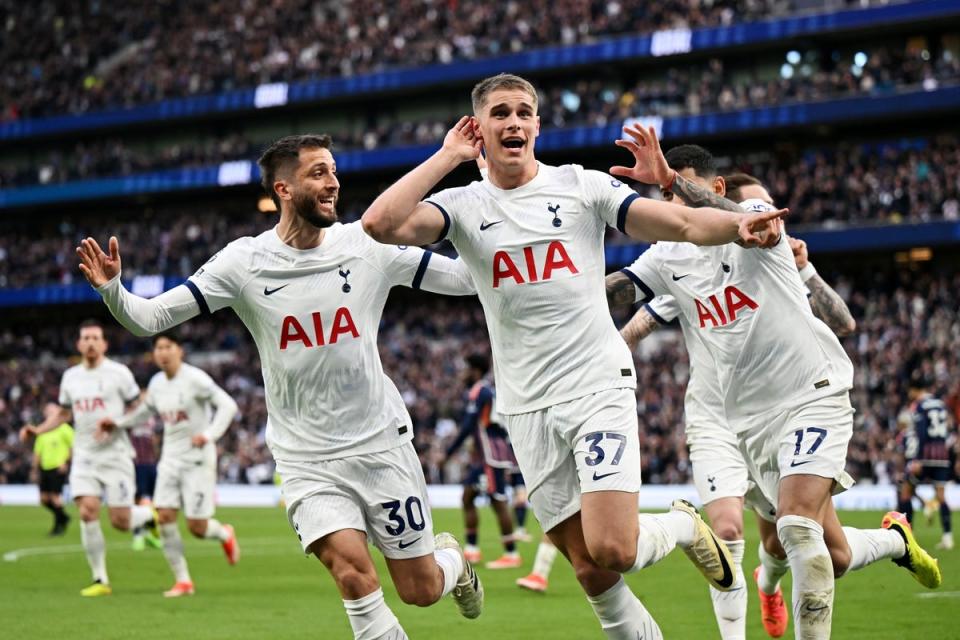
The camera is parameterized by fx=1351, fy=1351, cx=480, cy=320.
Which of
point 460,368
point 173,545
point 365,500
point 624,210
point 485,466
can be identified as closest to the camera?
point 624,210

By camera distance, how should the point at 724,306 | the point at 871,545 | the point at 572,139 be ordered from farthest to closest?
the point at 572,139 → the point at 871,545 → the point at 724,306

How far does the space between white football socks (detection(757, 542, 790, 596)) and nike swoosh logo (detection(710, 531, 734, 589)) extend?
4.24 feet

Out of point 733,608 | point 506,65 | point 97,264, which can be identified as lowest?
point 733,608

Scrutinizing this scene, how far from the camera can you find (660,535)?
22.5ft

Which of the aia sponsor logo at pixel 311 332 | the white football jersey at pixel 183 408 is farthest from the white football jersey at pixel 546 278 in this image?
the white football jersey at pixel 183 408

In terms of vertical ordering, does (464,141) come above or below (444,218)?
above

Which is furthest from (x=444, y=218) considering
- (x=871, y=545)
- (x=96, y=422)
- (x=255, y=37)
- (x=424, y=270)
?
(x=255, y=37)

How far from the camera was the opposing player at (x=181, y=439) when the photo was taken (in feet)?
46.5

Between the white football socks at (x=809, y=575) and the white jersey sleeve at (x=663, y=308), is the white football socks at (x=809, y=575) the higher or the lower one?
the lower one

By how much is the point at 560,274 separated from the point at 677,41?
3766cm

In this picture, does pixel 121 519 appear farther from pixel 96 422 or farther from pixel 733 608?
pixel 733 608

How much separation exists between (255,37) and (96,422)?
41700 mm

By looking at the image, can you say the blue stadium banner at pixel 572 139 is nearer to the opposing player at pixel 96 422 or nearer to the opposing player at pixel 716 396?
the opposing player at pixel 96 422

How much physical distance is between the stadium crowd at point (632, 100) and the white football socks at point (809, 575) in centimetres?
3349
